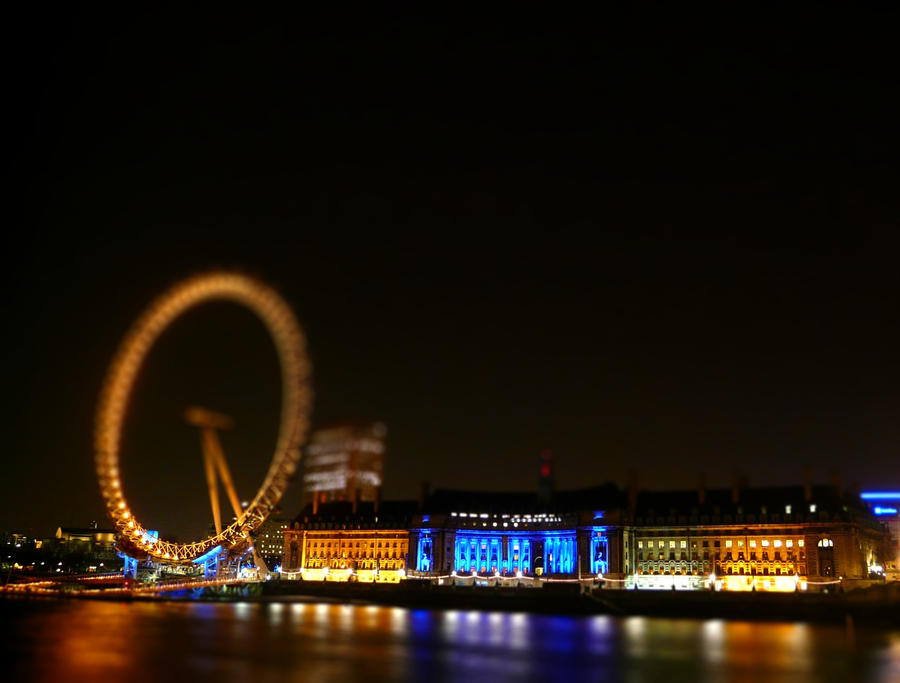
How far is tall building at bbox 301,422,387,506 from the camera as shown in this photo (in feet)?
602

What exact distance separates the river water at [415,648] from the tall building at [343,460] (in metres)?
100

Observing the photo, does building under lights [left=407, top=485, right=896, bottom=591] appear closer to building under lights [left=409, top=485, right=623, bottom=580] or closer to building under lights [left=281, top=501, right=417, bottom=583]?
building under lights [left=409, top=485, right=623, bottom=580]

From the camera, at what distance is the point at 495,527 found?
14250 centimetres

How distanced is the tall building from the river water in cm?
10016

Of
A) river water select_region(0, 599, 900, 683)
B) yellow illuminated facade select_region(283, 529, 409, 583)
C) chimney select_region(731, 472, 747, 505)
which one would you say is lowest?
river water select_region(0, 599, 900, 683)

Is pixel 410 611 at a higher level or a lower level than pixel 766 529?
lower

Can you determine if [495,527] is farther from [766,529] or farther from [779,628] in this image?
[779,628]

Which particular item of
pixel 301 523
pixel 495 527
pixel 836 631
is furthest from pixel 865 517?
pixel 301 523

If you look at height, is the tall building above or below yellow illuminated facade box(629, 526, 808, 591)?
above

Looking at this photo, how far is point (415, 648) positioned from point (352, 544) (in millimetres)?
91641

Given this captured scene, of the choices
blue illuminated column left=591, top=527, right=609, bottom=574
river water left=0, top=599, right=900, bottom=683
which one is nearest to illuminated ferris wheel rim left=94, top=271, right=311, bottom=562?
river water left=0, top=599, right=900, bottom=683

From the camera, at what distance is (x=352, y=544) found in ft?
483

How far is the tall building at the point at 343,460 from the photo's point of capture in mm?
183625

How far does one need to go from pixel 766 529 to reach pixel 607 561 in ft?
69.3
